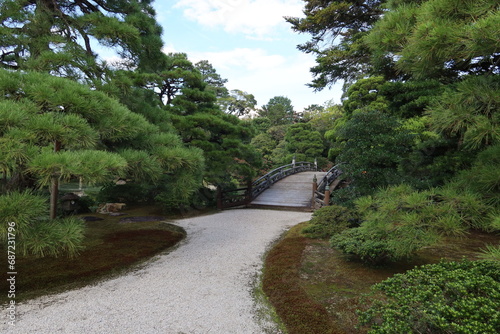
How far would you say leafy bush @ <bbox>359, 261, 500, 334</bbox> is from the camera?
136cm

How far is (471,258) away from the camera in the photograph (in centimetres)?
315

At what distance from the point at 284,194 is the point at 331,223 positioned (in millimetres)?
5924

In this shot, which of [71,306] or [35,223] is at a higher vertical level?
[35,223]

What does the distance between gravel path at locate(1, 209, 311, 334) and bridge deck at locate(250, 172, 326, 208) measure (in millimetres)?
5625

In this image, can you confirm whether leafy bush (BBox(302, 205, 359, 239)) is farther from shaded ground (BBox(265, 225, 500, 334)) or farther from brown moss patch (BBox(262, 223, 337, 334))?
brown moss patch (BBox(262, 223, 337, 334))

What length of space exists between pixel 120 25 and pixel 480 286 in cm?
485

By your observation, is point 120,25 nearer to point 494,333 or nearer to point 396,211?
point 396,211

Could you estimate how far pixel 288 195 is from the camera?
11.0 m

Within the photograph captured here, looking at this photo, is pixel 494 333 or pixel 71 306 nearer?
pixel 494 333

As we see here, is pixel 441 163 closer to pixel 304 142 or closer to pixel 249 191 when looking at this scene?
pixel 249 191

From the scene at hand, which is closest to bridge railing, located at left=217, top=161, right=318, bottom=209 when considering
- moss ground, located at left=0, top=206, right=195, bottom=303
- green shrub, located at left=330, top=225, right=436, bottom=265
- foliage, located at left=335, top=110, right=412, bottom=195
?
moss ground, located at left=0, top=206, right=195, bottom=303

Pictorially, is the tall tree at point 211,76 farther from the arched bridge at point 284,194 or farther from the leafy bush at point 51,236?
the leafy bush at point 51,236

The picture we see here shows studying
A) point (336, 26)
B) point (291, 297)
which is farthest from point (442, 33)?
point (336, 26)

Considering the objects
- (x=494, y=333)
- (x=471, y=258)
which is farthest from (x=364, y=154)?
(x=494, y=333)
